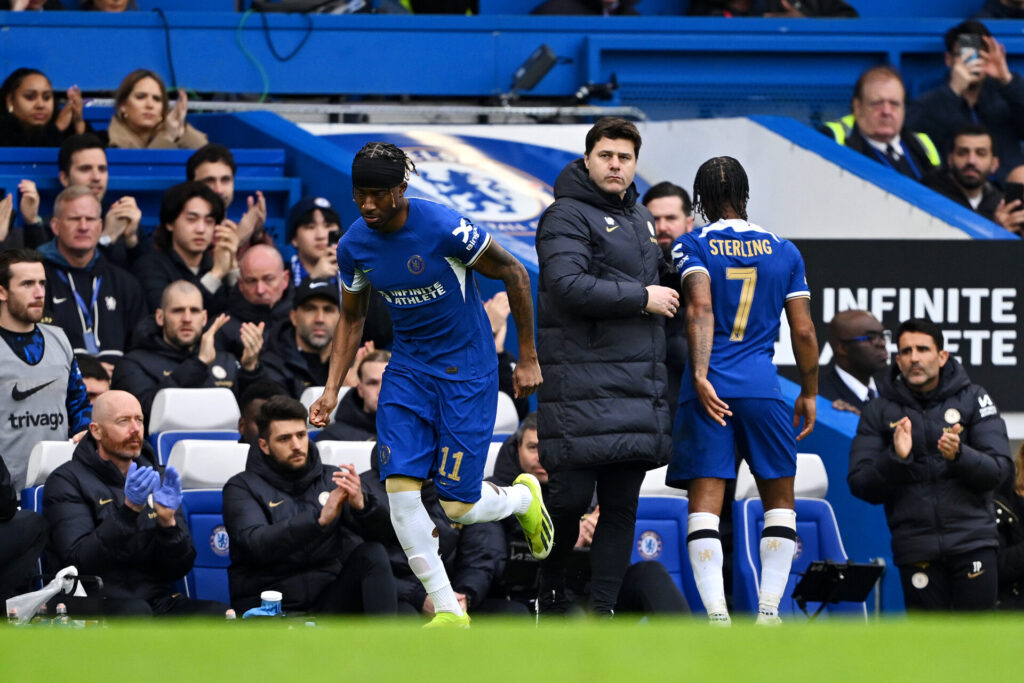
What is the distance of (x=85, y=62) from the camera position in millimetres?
13180

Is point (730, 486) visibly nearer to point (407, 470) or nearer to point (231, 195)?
point (407, 470)

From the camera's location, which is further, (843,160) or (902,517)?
(843,160)

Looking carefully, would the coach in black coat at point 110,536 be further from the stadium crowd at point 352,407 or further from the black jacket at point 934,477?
the black jacket at point 934,477

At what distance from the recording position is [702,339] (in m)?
6.57

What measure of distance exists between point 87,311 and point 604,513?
13.4ft

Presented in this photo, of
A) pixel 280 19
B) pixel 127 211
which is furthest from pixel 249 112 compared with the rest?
pixel 127 211

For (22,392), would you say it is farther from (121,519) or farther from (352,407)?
(352,407)

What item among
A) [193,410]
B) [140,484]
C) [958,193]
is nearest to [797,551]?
[193,410]

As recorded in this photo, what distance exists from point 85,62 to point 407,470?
813cm

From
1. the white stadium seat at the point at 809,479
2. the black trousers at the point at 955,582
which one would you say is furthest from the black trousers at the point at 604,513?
the white stadium seat at the point at 809,479

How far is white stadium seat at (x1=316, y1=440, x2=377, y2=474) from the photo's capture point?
816 cm

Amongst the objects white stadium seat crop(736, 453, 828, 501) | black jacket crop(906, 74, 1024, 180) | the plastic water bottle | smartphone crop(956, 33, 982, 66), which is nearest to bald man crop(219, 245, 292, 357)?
the plastic water bottle

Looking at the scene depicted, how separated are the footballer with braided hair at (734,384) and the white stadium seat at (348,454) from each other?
76.1 inches

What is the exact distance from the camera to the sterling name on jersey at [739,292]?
21.9 ft
